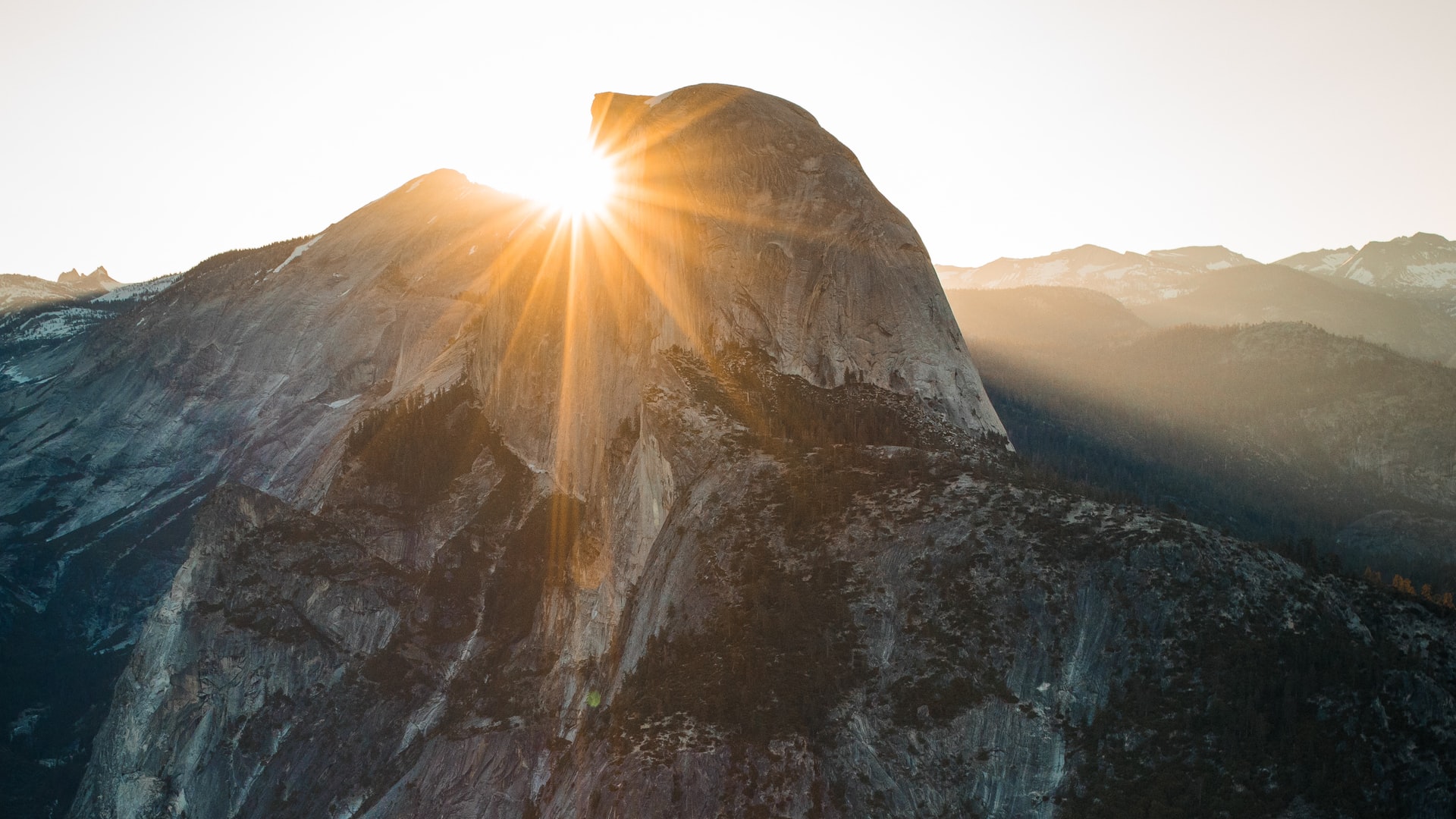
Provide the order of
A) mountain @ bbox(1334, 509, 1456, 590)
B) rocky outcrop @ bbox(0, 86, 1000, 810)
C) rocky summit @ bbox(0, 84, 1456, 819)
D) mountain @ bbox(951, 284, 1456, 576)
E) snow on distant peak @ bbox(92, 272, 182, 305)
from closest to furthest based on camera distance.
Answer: rocky summit @ bbox(0, 84, 1456, 819) → rocky outcrop @ bbox(0, 86, 1000, 810) → mountain @ bbox(1334, 509, 1456, 590) → mountain @ bbox(951, 284, 1456, 576) → snow on distant peak @ bbox(92, 272, 182, 305)

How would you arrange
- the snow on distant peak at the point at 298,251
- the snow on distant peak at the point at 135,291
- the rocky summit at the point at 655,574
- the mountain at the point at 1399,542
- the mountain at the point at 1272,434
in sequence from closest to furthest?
1. the rocky summit at the point at 655,574
2. the mountain at the point at 1399,542
3. the mountain at the point at 1272,434
4. the snow on distant peak at the point at 298,251
5. the snow on distant peak at the point at 135,291

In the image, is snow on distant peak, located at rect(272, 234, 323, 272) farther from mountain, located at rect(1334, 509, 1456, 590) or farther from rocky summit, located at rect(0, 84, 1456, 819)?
mountain, located at rect(1334, 509, 1456, 590)

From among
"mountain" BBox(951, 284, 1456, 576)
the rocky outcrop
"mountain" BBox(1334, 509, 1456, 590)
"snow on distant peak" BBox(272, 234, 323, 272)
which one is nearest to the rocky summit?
→ the rocky outcrop

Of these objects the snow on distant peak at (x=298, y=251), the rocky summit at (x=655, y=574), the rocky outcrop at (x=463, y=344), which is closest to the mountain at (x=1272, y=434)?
the rocky outcrop at (x=463, y=344)

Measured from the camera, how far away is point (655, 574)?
6353 centimetres

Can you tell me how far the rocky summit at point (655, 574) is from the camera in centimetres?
4581

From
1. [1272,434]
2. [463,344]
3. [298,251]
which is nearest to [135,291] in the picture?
[298,251]

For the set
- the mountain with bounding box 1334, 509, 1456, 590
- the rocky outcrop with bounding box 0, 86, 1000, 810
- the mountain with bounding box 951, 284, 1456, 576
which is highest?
the rocky outcrop with bounding box 0, 86, 1000, 810

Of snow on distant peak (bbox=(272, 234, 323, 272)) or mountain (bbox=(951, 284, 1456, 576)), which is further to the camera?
snow on distant peak (bbox=(272, 234, 323, 272))

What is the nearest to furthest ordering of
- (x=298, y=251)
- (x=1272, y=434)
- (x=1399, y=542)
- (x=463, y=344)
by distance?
(x=463, y=344)
(x=1399, y=542)
(x=298, y=251)
(x=1272, y=434)

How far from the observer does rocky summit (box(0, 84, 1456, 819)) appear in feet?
150

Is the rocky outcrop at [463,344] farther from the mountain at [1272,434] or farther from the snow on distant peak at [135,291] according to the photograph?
the mountain at [1272,434]

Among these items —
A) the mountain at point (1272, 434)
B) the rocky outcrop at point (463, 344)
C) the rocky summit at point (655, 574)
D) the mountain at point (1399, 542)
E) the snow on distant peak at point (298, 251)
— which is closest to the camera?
the rocky summit at point (655, 574)

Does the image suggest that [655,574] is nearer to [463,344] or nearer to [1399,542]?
[463,344]
